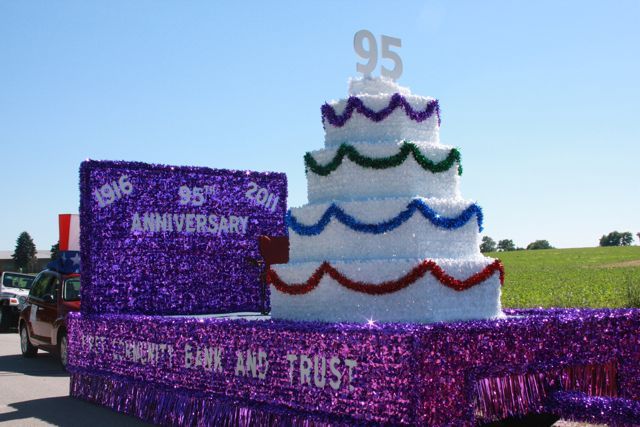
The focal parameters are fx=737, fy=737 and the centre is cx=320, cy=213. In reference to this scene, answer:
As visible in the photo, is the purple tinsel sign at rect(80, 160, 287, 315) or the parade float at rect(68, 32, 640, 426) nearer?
the parade float at rect(68, 32, 640, 426)

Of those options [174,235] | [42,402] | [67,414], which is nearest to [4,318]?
[174,235]

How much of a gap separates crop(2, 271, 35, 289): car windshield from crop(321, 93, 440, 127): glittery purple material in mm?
21634

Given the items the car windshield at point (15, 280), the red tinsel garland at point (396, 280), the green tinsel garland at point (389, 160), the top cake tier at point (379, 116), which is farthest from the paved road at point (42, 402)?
the car windshield at point (15, 280)

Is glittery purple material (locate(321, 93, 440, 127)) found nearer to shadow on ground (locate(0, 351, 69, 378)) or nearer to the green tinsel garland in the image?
the green tinsel garland

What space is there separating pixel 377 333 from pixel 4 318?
69.2 ft

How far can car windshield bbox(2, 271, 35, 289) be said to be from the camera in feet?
89.0

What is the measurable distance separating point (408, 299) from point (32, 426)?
4.85 meters

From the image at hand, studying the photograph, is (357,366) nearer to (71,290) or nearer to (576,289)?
(71,290)

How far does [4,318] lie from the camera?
953 inches

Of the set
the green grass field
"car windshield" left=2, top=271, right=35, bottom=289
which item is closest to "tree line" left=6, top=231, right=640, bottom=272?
the green grass field

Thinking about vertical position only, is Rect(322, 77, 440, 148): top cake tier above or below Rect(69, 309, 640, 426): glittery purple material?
above

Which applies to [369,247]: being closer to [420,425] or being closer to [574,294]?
[420,425]

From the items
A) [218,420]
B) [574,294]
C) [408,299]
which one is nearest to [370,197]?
[408,299]

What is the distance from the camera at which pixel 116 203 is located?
38.9ft
